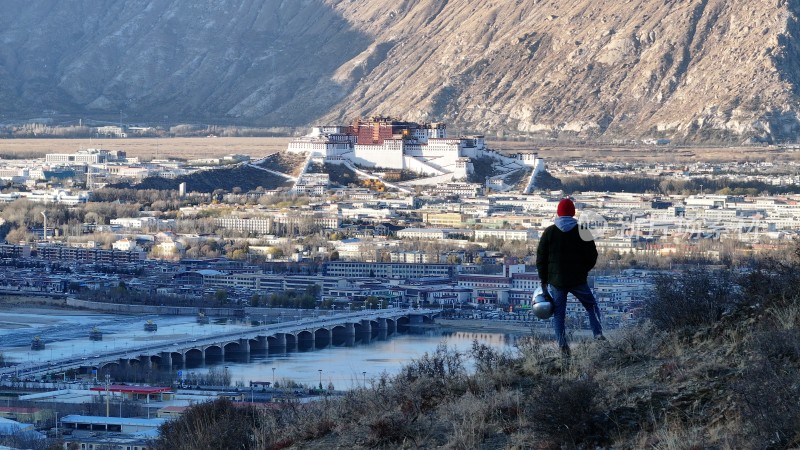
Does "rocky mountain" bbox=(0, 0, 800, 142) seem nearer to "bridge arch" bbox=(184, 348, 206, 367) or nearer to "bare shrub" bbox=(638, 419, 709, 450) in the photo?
"bridge arch" bbox=(184, 348, 206, 367)

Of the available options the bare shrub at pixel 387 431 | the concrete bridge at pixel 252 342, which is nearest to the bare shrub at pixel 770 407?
the bare shrub at pixel 387 431

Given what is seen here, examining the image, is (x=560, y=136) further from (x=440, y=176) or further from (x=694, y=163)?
(x=440, y=176)

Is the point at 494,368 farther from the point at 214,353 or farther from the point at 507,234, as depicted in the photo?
the point at 507,234

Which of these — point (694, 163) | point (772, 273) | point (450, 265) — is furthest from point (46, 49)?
point (772, 273)

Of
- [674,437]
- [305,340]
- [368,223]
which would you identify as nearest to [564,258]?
[674,437]

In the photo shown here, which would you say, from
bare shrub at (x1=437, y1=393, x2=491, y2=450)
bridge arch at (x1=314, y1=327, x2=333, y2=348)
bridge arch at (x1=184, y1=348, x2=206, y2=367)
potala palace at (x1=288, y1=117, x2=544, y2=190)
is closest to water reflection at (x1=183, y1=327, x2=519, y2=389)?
bridge arch at (x1=184, y1=348, x2=206, y2=367)

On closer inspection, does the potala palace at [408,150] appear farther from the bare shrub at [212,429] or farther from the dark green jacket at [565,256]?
the dark green jacket at [565,256]
